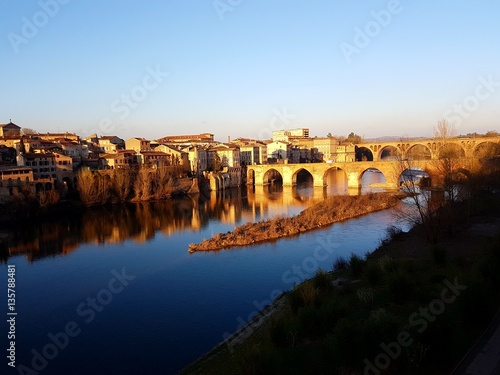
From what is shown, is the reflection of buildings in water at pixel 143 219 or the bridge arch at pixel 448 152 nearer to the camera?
the bridge arch at pixel 448 152

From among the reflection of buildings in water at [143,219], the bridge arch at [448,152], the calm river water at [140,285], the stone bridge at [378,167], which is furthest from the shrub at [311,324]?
the stone bridge at [378,167]

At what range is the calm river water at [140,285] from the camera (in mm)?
7691

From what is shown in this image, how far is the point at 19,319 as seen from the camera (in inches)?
362

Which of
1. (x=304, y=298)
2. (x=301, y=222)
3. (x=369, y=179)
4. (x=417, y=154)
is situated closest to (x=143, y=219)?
(x=301, y=222)

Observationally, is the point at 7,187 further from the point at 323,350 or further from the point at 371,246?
the point at 323,350

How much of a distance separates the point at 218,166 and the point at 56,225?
64.4ft

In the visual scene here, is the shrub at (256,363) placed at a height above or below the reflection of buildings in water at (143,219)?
above

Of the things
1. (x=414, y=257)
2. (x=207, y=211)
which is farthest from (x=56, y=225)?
(x=414, y=257)

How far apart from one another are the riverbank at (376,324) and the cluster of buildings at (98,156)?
65.3 ft

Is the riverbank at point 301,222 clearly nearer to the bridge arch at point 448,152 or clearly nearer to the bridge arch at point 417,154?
the bridge arch at point 448,152

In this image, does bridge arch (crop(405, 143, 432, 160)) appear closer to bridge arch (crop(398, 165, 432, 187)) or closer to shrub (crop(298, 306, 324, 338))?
bridge arch (crop(398, 165, 432, 187))

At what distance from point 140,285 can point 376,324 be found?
815 cm

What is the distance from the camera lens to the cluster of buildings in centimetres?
2497

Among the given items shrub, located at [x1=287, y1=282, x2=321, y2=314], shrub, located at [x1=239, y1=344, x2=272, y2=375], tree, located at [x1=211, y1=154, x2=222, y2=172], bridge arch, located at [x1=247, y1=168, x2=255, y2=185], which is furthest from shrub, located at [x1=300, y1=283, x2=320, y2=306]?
bridge arch, located at [x1=247, y1=168, x2=255, y2=185]
